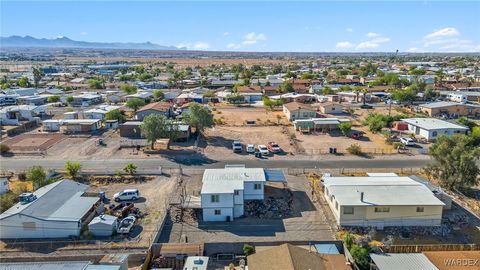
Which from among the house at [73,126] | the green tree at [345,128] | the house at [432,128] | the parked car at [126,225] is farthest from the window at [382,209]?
the house at [73,126]

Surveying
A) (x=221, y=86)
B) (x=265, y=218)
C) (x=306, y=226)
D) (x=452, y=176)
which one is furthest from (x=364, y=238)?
(x=221, y=86)

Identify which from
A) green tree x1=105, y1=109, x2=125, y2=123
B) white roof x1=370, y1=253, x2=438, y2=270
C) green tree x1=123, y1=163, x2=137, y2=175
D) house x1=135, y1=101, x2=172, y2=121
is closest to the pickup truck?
green tree x1=123, y1=163, x2=137, y2=175

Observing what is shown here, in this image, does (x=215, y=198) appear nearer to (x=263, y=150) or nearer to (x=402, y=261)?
(x=402, y=261)

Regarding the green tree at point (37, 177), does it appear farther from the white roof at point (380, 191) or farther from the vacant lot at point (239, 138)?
the white roof at point (380, 191)

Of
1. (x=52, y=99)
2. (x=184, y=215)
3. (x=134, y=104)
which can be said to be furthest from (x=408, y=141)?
(x=52, y=99)

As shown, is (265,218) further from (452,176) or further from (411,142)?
(411,142)

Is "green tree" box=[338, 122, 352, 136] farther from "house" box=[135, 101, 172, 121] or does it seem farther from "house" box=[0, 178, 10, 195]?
"house" box=[0, 178, 10, 195]
